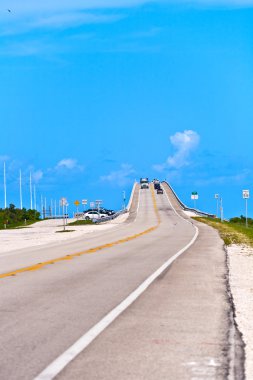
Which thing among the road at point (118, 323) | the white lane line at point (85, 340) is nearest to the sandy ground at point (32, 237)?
the road at point (118, 323)

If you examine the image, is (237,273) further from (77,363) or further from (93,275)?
(77,363)

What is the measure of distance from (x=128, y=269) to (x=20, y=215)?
10398 cm

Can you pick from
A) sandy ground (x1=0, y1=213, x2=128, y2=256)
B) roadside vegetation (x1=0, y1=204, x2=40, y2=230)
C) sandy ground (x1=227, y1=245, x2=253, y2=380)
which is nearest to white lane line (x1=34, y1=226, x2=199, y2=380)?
sandy ground (x1=227, y1=245, x2=253, y2=380)

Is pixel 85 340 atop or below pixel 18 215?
below

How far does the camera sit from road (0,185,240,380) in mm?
6883

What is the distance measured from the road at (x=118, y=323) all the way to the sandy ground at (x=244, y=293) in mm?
197

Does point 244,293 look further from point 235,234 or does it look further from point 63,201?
point 63,201

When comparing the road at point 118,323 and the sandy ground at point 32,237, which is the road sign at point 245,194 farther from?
the road at point 118,323

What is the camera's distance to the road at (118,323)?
6.88m

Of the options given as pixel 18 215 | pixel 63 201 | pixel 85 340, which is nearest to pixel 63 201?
pixel 63 201

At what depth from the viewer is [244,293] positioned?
13.3m

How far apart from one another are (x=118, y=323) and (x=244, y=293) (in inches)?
174

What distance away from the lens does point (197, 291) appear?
13.4 meters

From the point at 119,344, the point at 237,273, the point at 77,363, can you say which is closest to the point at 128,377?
the point at 77,363
